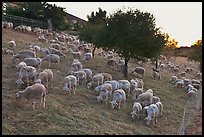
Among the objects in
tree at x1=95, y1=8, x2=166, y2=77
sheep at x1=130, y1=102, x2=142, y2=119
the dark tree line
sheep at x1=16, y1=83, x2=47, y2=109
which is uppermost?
the dark tree line

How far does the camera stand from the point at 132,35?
30.1m

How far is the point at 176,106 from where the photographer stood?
23.7 meters

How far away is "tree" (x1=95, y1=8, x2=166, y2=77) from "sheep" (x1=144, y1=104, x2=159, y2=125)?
1168 cm

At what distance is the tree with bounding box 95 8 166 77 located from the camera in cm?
3017

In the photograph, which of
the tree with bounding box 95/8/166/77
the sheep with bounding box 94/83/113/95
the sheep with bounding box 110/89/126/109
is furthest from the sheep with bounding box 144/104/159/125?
the tree with bounding box 95/8/166/77

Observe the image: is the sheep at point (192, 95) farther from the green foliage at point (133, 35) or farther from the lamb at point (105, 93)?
the lamb at point (105, 93)

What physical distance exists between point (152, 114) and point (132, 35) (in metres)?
12.9

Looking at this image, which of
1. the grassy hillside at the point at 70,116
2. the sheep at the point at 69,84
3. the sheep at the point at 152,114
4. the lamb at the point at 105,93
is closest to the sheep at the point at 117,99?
the grassy hillside at the point at 70,116

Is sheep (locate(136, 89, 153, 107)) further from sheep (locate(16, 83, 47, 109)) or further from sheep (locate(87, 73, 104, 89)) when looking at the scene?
sheep (locate(16, 83, 47, 109))

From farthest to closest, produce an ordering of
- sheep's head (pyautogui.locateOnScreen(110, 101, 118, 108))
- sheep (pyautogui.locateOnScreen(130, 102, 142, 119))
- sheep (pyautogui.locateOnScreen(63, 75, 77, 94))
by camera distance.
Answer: sheep (pyautogui.locateOnScreen(63, 75, 77, 94))
sheep's head (pyautogui.locateOnScreen(110, 101, 118, 108))
sheep (pyautogui.locateOnScreen(130, 102, 142, 119))

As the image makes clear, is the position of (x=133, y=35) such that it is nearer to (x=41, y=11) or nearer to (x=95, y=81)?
(x=95, y=81)

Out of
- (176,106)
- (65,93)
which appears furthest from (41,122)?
(176,106)

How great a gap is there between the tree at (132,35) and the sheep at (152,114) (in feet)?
38.3

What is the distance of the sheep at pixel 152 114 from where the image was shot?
18017 millimetres
